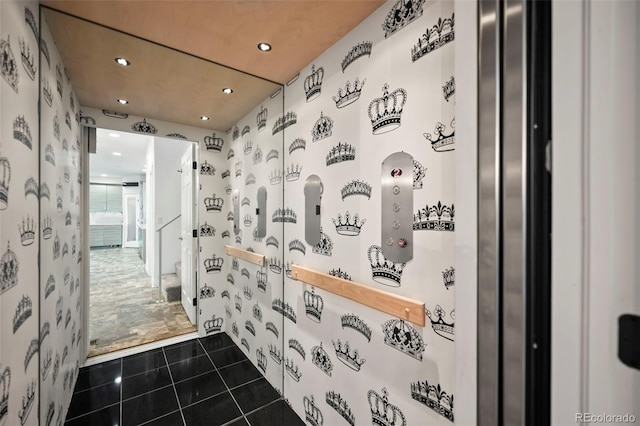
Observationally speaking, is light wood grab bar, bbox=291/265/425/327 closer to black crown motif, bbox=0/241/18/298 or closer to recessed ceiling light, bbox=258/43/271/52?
black crown motif, bbox=0/241/18/298

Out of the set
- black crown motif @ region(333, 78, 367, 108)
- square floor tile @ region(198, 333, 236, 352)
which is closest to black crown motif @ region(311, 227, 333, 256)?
black crown motif @ region(333, 78, 367, 108)

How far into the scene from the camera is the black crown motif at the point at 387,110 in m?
1.09

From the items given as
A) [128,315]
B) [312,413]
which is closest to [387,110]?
[312,413]

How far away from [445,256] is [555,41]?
648 millimetres

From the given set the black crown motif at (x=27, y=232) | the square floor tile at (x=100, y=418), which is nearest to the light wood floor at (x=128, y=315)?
the square floor tile at (x=100, y=418)

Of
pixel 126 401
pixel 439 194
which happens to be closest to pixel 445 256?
pixel 439 194

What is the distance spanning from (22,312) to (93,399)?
59.4 inches

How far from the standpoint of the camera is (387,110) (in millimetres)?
1139

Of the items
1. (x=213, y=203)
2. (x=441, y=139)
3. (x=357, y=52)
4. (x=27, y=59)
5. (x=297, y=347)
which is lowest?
(x=297, y=347)

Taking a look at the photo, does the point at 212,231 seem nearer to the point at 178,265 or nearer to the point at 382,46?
the point at 178,265

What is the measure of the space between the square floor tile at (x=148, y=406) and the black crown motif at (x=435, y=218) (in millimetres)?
2092

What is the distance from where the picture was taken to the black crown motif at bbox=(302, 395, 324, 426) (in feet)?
5.01

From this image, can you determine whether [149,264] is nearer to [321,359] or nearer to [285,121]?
[285,121]

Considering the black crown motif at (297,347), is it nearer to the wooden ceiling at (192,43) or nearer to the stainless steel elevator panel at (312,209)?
the stainless steel elevator panel at (312,209)
